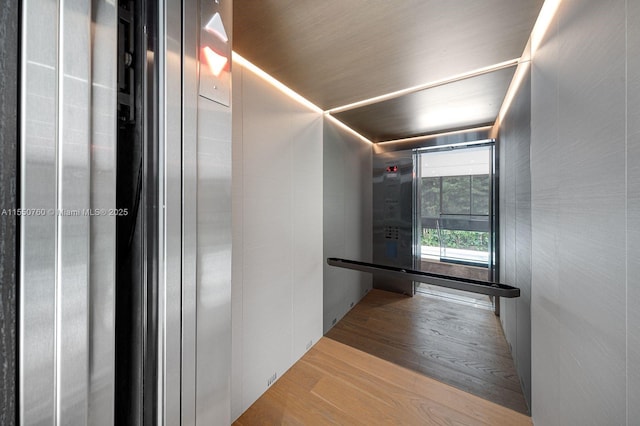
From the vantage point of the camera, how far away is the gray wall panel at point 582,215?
67 centimetres

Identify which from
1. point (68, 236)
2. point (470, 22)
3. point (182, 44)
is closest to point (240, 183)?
point (182, 44)

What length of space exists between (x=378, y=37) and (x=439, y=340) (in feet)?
9.06

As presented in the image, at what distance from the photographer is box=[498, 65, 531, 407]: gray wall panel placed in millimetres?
1511

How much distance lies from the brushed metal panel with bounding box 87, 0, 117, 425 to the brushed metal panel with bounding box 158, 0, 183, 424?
9 cm

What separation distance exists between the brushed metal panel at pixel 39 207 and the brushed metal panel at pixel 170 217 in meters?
0.18

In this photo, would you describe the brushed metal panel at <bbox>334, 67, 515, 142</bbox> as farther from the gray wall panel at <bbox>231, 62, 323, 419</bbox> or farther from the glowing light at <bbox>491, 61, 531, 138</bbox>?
the gray wall panel at <bbox>231, 62, 323, 419</bbox>

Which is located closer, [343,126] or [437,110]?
[437,110]

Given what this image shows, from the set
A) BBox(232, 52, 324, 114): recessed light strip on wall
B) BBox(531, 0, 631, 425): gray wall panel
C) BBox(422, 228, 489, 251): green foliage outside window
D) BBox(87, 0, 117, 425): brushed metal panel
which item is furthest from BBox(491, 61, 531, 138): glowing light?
BBox(87, 0, 117, 425): brushed metal panel

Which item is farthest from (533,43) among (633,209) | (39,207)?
(39,207)

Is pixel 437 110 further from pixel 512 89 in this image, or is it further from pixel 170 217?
pixel 170 217

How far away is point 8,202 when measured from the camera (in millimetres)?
389

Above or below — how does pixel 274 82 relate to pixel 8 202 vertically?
above

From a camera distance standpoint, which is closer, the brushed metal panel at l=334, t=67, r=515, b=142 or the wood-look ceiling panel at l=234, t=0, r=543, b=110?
the wood-look ceiling panel at l=234, t=0, r=543, b=110

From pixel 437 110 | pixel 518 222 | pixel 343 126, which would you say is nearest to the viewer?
pixel 518 222
